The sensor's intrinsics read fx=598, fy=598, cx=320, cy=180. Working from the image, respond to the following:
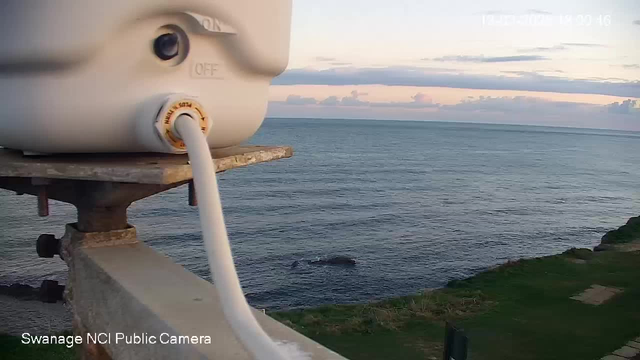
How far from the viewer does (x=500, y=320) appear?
1462 centimetres

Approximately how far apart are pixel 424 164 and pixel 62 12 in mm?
76464

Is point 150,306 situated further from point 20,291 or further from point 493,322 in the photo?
point 20,291

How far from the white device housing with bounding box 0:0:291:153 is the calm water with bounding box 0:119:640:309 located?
1887 cm

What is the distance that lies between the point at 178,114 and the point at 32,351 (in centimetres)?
1203

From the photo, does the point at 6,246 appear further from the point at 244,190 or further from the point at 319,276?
the point at 244,190

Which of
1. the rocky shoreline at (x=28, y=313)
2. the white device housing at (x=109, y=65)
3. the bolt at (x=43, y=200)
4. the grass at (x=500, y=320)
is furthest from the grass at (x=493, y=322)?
the white device housing at (x=109, y=65)

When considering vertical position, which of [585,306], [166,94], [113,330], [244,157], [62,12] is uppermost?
[62,12]

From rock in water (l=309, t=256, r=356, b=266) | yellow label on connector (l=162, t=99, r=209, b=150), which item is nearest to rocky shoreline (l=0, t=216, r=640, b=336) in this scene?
rock in water (l=309, t=256, r=356, b=266)

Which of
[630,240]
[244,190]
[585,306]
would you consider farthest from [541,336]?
[244,190]

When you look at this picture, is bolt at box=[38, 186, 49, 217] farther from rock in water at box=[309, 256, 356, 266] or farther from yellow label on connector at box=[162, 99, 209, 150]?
rock in water at box=[309, 256, 356, 266]

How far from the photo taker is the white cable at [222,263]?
7.82 ft

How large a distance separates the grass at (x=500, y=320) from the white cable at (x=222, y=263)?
9663 mm

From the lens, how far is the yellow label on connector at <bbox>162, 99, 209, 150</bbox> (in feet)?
11.4

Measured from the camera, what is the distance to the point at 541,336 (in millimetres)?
13008
